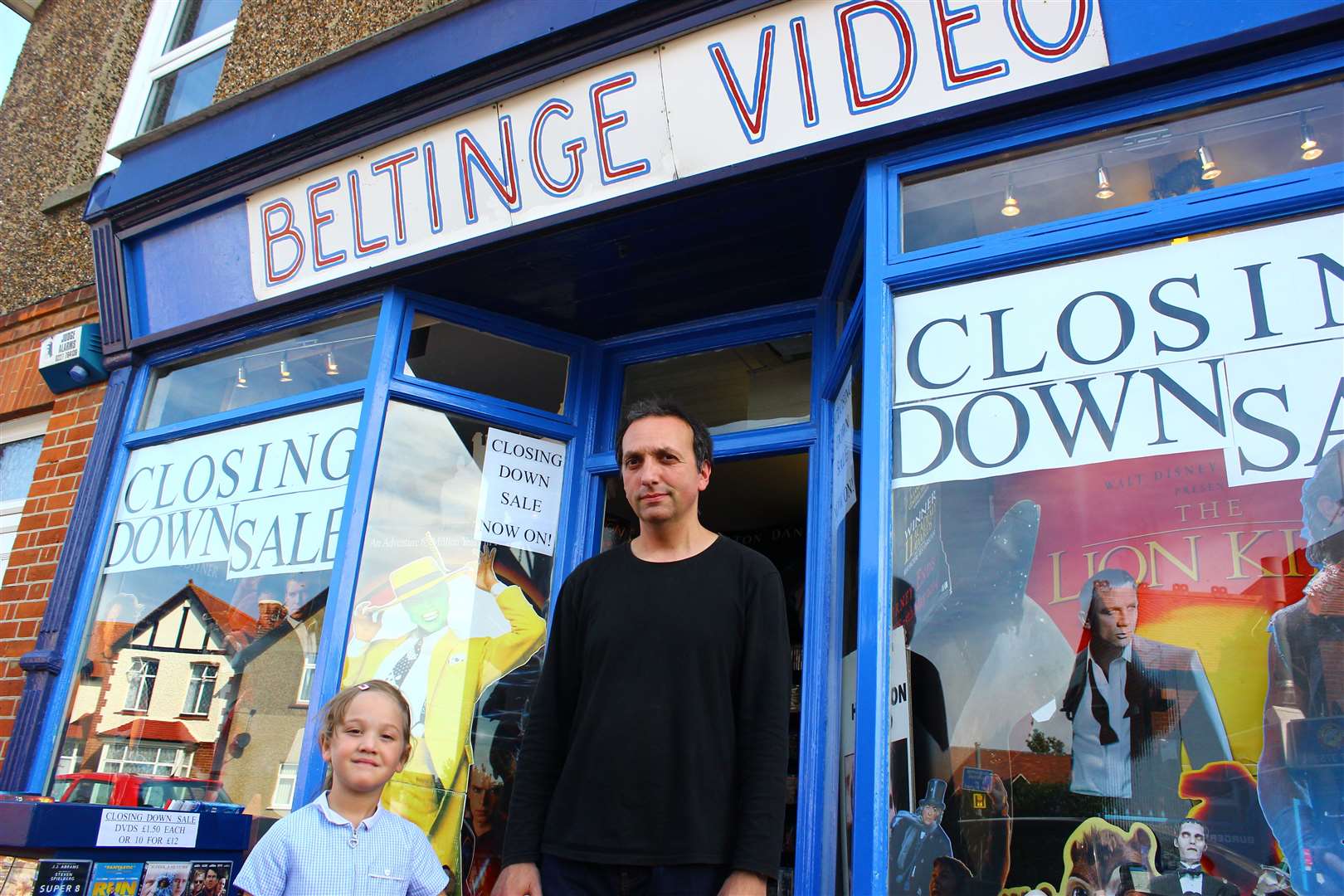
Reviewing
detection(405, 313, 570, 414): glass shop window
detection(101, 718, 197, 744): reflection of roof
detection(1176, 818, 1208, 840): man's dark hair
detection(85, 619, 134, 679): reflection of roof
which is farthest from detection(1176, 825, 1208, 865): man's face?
detection(85, 619, 134, 679): reflection of roof

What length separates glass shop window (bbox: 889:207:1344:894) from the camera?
2.19 meters

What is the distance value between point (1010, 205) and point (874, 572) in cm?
118

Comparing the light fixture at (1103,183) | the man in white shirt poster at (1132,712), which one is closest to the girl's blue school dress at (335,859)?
the man in white shirt poster at (1132,712)

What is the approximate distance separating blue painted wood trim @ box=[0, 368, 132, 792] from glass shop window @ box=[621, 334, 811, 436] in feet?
8.61

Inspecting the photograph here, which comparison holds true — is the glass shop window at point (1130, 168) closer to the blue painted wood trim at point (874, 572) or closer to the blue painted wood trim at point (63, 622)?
the blue painted wood trim at point (874, 572)

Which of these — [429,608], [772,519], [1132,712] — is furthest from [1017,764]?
[772,519]

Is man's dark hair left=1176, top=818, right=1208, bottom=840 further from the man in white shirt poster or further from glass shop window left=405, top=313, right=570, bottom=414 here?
glass shop window left=405, top=313, right=570, bottom=414

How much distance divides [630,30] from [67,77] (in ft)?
16.9

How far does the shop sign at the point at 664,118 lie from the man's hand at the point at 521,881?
7.44ft

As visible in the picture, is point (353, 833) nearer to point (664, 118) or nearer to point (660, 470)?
point (660, 470)

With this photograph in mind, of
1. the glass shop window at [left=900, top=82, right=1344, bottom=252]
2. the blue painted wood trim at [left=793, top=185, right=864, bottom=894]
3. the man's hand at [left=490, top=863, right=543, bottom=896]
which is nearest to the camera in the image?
the man's hand at [left=490, top=863, right=543, bottom=896]

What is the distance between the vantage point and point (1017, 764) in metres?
2.42

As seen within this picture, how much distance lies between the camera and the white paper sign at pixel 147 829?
2.40 metres

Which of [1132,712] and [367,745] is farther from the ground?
[1132,712]
